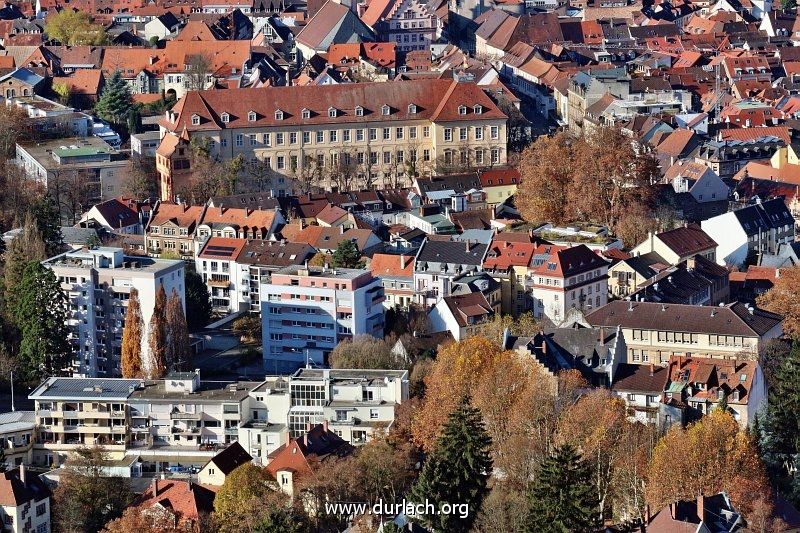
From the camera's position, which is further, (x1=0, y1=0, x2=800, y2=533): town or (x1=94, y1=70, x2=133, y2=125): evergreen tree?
(x1=94, y1=70, x2=133, y2=125): evergreen tree

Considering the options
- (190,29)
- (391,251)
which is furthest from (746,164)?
(190,29)

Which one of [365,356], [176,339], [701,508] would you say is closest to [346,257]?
[176,339]

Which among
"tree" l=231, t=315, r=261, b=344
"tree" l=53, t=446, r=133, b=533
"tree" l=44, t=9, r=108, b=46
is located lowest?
"tree" l=53, t=446, r=133, b=533

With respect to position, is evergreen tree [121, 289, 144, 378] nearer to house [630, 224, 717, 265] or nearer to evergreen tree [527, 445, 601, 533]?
house [630, 224, 717, 265]

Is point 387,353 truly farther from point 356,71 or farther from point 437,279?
point 356,71

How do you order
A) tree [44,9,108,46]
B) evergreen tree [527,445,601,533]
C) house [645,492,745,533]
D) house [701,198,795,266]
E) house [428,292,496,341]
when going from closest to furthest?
house [645,492,745,533] < evergreen tree [527,445,601,533] < house [428,292,496,341] < house [701,198,795,266] < tree [44,9,108,46]

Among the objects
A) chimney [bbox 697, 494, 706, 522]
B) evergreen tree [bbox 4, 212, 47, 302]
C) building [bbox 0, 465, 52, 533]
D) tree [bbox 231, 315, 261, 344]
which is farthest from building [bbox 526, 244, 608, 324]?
chimney [bbox 697, 494, 706, 522]

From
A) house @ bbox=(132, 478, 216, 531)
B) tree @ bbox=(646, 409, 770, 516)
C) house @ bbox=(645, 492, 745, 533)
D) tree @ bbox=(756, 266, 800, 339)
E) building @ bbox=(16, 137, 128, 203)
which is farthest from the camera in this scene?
building @ bbox=(16, 137, 128, 203)
